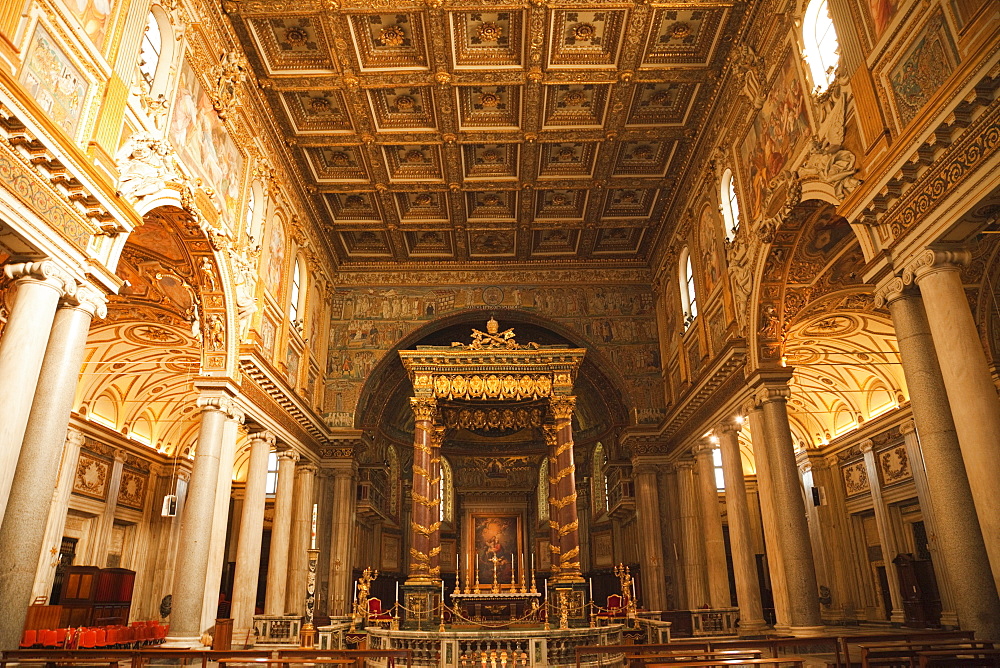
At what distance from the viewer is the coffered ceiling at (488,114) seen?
50.5 feet

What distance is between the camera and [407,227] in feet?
75.4

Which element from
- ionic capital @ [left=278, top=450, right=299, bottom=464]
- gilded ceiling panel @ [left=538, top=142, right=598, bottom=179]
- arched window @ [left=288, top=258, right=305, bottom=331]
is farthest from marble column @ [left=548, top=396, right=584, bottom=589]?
arched window @ [left=288, top=258, right=305, bottom=331]

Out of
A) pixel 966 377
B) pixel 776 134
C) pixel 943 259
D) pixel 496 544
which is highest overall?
pixel 776 134

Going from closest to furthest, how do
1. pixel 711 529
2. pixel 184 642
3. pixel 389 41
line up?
1. pixel 184 642
2. pixel 389 41
3. pixel 711 529

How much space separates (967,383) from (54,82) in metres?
11.9

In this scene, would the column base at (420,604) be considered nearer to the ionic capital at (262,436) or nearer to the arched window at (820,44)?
the ionic capital at (262,436)

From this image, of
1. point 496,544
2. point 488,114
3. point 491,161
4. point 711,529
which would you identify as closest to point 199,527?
point 488,114

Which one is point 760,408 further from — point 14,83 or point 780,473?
point 14,83

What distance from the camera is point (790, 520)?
13.7 metres

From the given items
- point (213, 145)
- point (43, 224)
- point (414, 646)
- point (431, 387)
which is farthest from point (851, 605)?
point (43, 224)

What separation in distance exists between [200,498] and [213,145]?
7.16 m

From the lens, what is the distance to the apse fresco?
23594 millimetres

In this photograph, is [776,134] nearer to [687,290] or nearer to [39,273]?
[687,290]

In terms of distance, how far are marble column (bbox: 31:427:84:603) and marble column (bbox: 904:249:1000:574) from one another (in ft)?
72.1
